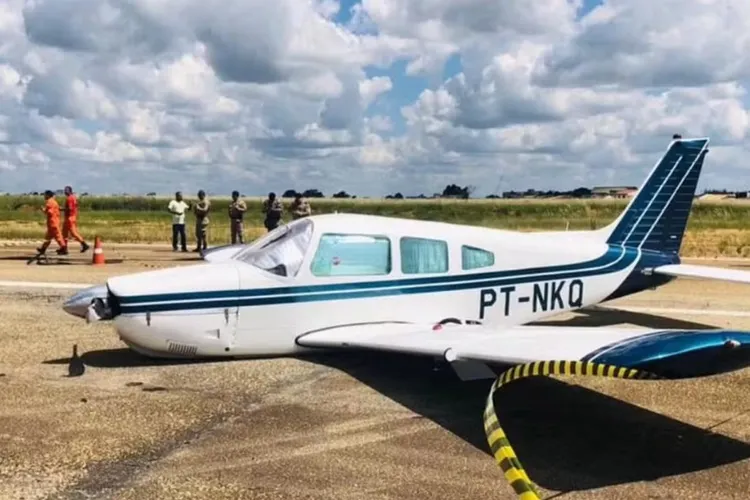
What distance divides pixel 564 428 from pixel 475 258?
2920 millimetres

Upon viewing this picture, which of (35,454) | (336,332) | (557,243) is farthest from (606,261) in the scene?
(35,454)

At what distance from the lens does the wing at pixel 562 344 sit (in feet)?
16.9

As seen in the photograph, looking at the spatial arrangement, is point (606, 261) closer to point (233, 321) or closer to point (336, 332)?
point (336, 332)

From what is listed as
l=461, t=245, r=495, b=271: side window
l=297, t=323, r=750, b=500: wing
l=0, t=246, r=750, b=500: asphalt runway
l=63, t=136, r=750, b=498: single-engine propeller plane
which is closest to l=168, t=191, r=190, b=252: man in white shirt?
l=0, t=246, r=750, b=500: asphalt runway

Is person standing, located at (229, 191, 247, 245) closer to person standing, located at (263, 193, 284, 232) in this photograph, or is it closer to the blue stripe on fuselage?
person standing, located at (263, 193, 284, 232)

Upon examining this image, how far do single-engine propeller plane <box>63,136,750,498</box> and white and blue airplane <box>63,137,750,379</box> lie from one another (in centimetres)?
1

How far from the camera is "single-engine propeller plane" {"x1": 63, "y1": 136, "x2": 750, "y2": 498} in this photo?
301 inches

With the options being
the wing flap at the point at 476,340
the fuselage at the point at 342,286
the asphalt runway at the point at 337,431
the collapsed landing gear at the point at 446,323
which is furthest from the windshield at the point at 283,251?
the collapsed landing gear at the point at 446,323

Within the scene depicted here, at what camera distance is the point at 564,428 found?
645cm

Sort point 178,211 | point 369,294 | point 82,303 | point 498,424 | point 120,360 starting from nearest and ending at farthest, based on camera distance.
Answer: point 498,424, point 82,303, point 369,294, point 120,360, point 178,211

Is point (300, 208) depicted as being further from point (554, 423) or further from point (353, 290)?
point (554, 423)

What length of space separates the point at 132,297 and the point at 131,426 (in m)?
1.66

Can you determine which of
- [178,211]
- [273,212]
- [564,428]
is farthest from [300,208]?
[564,428]

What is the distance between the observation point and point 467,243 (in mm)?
9000
